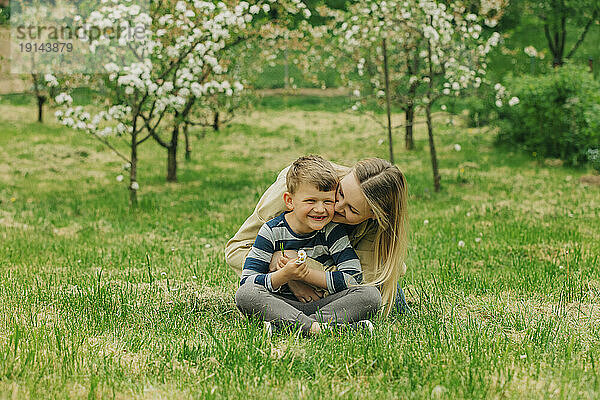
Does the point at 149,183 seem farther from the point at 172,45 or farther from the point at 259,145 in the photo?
the point at 259,145

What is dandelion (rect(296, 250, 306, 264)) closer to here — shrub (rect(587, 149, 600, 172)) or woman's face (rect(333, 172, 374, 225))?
woman's face (rect(333, 172, 374, 225))

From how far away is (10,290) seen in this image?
5.43m

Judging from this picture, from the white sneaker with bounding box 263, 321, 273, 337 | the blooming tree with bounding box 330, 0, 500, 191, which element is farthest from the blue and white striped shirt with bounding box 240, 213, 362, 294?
the blooming tree with bounding box 330, 0, 500, 191

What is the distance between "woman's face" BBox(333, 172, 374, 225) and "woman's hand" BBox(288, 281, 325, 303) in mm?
533

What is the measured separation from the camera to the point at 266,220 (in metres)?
4.75

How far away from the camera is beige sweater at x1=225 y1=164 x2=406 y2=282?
15.4ft

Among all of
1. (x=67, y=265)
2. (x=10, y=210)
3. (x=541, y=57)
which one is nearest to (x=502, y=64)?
(x=541, y=57)

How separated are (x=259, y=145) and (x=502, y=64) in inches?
417

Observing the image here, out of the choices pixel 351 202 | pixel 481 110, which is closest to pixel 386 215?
pixel 351 202

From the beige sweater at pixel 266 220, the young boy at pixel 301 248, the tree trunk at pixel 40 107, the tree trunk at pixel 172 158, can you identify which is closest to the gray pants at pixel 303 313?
the young boy at pixel 301 248

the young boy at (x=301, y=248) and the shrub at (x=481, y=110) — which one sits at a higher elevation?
the shrub at (x=481, y=110)

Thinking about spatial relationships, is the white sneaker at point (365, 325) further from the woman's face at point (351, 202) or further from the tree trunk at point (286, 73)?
the tree trunk at point (286, 73)

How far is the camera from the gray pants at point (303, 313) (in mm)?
4293

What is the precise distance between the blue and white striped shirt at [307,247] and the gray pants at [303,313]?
0.29 ft
